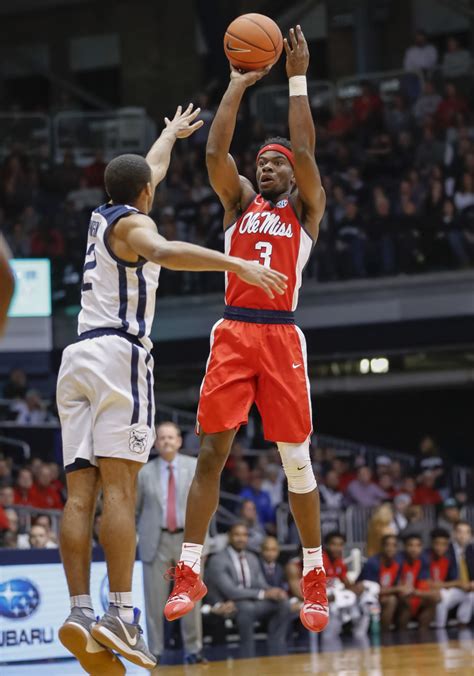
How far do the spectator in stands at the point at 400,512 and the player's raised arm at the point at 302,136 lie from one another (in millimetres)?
9785

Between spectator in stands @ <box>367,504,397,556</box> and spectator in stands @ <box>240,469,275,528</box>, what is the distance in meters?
1.45

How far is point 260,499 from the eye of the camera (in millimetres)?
17750

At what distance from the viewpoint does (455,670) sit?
8.25m

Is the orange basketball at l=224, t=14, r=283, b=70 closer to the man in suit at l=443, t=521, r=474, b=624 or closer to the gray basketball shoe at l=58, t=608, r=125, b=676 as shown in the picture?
the gray basketball shoe at l=58, t=608, r=125, b=676

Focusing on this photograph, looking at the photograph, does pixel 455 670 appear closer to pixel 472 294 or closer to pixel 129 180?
pixel 129 180

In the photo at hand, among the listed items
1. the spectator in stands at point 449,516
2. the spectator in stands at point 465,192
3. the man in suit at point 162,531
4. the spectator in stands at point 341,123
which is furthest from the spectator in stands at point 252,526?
the spectator in stands at point 341,123

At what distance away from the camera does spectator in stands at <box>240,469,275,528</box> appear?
1756 cm

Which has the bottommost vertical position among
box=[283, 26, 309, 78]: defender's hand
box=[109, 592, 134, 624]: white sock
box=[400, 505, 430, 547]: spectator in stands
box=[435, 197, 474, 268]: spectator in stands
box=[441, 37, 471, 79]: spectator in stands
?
box=[109, 592, 134, 624]: white sock

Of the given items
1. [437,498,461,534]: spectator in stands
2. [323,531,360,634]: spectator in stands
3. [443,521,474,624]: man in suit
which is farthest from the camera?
[437,498,461,534]: spectator in stands

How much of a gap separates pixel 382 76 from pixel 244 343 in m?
18.0

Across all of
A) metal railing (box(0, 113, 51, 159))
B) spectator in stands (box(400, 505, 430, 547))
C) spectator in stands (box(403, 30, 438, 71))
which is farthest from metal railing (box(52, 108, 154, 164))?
spectator in stands (box(400, 505, 430, 547))

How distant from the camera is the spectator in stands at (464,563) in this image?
15555 mm

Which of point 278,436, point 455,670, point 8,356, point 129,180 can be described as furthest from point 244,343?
point 8,356

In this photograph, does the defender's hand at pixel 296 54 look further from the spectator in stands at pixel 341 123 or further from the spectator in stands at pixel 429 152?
the spectator in stands at pixel 341 123
